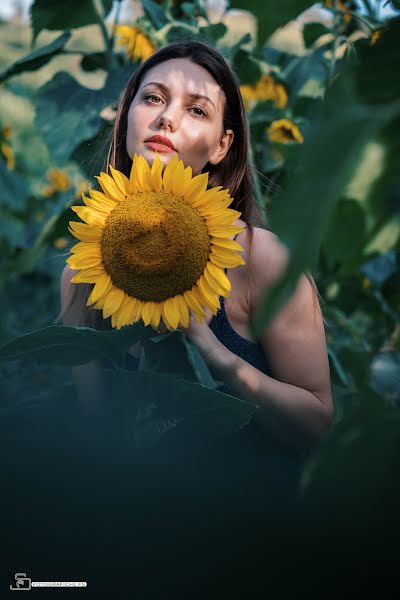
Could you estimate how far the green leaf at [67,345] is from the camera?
658mm

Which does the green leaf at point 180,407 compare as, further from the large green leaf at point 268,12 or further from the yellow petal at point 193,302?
the large green leaf at point 268,12

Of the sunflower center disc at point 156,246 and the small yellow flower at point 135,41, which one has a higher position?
the small yellow flower at point 135,41

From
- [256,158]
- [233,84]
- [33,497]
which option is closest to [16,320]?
[256,158]

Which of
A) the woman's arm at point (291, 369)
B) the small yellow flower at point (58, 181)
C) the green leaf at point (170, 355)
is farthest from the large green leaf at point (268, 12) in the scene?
the small yellow flower at point (58, 181)

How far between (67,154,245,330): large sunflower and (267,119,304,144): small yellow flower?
2.95 feet

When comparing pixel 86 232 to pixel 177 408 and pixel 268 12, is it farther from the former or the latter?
pixel 268 12

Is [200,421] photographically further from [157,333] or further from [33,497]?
[33,497]

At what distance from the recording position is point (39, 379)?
1.89 metres

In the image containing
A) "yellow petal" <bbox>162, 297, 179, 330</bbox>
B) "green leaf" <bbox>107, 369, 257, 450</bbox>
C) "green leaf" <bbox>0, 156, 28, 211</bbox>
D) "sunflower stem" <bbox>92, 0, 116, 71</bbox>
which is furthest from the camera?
"green leaf" <bbox>0, 156, 28, 211</bbox>

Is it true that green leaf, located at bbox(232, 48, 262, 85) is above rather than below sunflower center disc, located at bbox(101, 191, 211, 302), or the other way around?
above

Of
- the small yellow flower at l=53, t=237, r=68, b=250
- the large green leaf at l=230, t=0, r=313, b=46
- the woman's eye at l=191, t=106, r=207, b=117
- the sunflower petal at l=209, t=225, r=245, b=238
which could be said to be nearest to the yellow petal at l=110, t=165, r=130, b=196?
the sunflower petal at l=209, t=225, r=245, b=238

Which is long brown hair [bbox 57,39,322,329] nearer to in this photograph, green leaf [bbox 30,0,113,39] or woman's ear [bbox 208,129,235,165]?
woman's ear [bbox 208,129,235,165]

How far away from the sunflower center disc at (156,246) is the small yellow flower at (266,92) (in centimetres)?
124

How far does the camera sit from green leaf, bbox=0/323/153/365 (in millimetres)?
658
